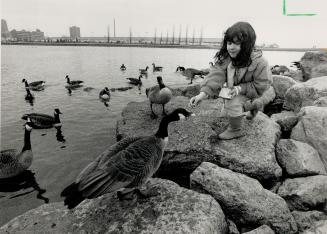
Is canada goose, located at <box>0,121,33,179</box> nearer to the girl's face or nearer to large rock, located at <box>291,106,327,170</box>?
the girl's face

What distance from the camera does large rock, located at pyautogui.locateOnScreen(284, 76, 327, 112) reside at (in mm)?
8305

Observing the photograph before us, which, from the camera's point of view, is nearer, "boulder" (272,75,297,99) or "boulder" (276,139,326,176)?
"boulder" (276,139,326,176)

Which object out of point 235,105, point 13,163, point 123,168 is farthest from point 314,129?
point 13,163

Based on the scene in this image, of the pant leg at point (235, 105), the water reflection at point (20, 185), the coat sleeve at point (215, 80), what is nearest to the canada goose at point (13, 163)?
the water reflection at point (20, 185)

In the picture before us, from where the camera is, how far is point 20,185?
24.1ft

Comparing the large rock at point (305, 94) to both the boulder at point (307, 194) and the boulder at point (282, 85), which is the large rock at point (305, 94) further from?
the boulder at point (307, 194)

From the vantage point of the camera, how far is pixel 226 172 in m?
4.88

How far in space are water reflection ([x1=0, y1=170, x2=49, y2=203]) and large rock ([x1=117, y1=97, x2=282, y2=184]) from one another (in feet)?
10.2

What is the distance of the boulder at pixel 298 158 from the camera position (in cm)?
556

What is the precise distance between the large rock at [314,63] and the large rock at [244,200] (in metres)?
12.5

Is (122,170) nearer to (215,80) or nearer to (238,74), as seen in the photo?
(215,80)

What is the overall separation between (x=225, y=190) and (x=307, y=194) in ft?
5.70

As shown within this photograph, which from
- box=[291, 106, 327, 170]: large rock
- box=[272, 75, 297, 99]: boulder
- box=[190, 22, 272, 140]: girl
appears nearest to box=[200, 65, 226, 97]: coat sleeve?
box=[190, 22, 272, 140]: girl

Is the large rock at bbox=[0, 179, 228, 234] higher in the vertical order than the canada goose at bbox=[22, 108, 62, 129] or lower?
higher
